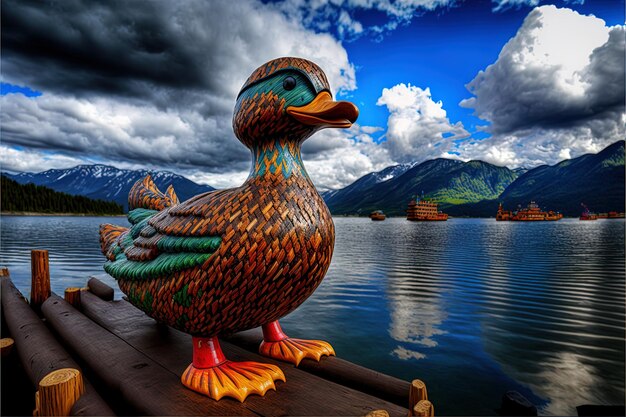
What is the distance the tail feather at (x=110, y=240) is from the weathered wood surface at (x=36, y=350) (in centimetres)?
105

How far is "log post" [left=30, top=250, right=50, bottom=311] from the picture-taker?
220 inches

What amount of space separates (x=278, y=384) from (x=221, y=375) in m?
0.44

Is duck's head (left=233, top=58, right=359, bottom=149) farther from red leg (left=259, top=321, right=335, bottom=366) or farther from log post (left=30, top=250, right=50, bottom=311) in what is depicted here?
log post (left=30, top=250, right=50, bottom=311)

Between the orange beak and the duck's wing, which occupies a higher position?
the orange beak

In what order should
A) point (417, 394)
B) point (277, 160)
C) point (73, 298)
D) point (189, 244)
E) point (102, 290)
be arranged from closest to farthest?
point (417, 394)
point (189, 244)
point (277, 160)
point (73, 298)
point (102, 290)

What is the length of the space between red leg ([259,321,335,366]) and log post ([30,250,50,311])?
5.12m

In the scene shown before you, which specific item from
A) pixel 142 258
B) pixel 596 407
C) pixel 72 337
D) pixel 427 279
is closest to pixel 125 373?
pixel 142 258

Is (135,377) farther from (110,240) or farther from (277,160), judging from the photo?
(277,160)

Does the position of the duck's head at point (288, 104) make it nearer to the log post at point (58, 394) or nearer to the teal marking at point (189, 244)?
the teal marking at point (189, 244)

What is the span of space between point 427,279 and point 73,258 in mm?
15586

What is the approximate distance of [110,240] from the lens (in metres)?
3.69

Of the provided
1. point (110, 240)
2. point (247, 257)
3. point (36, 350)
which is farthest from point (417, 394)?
point (36, 350)

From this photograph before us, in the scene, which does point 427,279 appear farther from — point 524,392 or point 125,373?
point 125,373

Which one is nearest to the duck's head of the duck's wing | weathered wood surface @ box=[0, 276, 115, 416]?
the duck's wing
